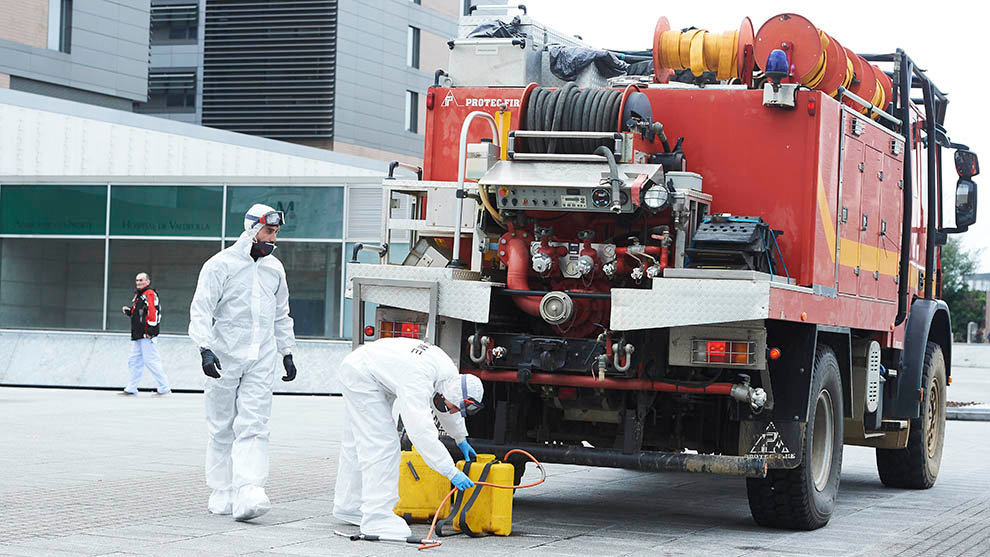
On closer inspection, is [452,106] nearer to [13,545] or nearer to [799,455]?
[799,455]

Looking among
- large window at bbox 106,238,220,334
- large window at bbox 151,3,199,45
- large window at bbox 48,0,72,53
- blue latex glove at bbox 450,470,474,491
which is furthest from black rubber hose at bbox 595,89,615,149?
large window at bbox 151,3,199,45

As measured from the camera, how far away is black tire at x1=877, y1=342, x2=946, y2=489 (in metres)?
11.7

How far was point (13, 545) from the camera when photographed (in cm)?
744

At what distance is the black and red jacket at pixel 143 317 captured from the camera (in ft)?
68.4

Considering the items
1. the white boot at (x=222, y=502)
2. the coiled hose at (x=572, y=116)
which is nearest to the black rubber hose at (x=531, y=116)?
the coiled hose at (x=572, y=116)

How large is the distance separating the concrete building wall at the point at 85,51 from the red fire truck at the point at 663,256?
29.2 meters

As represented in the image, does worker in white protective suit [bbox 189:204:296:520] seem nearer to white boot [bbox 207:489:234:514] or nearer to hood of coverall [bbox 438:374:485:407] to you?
white boot [bbox 207:489:234:514]

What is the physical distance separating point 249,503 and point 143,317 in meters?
13.0

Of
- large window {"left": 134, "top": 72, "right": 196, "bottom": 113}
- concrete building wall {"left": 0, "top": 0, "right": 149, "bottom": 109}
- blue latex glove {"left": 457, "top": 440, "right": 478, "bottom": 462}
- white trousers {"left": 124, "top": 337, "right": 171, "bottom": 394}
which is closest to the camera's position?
blue latex glove {"left": 457, "top": 440, "right": 478, "bottom": 462}

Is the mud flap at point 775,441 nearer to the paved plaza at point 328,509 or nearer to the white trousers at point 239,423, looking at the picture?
the paved plaza at point 328,509

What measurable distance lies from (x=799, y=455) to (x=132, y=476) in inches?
209

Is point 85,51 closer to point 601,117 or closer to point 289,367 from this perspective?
point 289,367

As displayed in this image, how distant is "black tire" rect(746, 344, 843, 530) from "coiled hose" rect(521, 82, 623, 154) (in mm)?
1990

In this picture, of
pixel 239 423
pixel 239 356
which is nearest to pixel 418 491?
pixel 239 423
